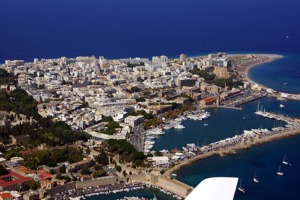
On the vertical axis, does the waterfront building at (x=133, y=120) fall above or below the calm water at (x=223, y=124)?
above

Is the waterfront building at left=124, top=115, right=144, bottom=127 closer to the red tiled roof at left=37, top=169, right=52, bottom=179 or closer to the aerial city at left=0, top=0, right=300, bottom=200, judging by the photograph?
the aerial city at left=0, top=0, right=300, bottom=200

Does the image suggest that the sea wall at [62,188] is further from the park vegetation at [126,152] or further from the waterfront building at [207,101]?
the waterfront building at [207,101]

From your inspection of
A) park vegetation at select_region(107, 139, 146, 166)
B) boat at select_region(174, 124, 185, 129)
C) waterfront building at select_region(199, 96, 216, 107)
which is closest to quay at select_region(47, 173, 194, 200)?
park vegetation at select_region(107, 139, 146, 166)

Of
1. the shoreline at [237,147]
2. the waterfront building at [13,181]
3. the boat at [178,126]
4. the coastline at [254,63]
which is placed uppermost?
the coastline at [254,63]

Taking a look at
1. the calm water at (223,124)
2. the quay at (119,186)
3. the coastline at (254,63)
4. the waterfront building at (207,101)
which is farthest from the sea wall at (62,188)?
the coastline at (254,63)

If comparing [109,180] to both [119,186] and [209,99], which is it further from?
[209,99]

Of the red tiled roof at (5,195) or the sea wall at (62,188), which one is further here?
the sea wall at (62,188)

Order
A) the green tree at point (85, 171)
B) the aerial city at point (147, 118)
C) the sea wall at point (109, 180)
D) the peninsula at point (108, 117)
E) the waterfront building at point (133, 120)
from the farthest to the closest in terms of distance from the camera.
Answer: the waterfront building at point (133, 120), the green tree at point (85, 171), the peninsula at point (108, 117), the aerial city at point (147, 118), the sea wall at point (109, 180)

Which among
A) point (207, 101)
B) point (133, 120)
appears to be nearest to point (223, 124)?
point (207, 101)

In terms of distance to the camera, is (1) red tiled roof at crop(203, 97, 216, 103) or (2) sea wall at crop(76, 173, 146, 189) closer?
(2) sea wall at crop(76, 173, 146, 189)

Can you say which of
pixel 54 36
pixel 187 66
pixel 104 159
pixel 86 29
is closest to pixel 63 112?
pixel 104 159

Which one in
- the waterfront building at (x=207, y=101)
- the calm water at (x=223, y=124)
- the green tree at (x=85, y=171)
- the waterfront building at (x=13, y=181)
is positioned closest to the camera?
the waterfront building at (x=13, y=181)
